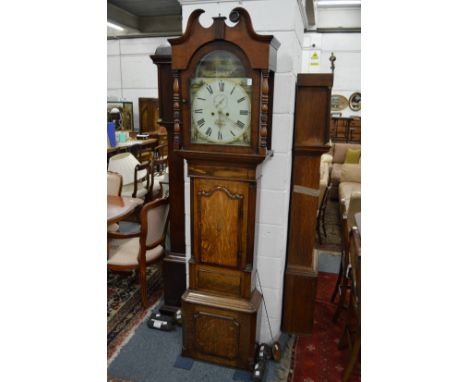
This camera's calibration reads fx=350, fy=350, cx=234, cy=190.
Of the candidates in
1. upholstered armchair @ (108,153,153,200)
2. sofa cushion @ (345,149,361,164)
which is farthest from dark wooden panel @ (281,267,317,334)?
sofa cushion @ (345,149,361,164)

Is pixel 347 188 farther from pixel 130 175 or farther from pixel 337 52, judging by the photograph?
pixel 337 52

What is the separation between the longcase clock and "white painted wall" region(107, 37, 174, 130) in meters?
8.07

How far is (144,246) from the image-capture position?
2.64 meters

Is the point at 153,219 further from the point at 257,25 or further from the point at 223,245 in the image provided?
the point at 257,25

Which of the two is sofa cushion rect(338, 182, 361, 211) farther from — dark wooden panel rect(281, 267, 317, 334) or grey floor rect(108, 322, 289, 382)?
grey floor rect(108, 322, 289, 382)

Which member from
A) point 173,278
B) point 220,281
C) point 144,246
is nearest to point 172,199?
point 144,246

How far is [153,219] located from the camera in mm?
2641

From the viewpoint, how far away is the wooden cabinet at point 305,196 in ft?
6.63

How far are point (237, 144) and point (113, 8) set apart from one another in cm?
804

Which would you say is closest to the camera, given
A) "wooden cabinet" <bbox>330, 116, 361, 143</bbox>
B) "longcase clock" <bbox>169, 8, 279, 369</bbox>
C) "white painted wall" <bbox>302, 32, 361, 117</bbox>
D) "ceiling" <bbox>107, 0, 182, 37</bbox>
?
"longcase clock" <bbox>169, 8, 279, 369</bbox>

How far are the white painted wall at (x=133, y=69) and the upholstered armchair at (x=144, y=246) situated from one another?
23.6ft

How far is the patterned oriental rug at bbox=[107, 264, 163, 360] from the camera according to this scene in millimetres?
2408

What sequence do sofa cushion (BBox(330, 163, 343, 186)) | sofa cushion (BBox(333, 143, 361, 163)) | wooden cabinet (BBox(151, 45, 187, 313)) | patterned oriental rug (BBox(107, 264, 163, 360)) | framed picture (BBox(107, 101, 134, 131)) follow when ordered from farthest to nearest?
framed picture (BBox(107, 101, 134, 131)) < sofa cushion (BBox(333, 143, 361, 163)) < sofa cushion (BBox(330, 163, 343, 186)) < patterned oriental rug (BBox(107, 264, 163, 360)) < wooden cabinet (BBox(151, 45, 187, 313))

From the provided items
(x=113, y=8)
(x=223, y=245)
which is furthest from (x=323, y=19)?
(x=223, y=245)
